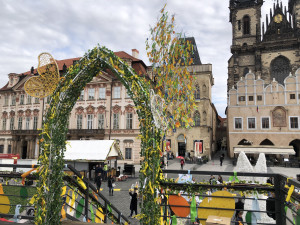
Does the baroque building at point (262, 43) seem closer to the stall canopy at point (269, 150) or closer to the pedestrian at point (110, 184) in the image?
the stall canopy at point (269, 150)

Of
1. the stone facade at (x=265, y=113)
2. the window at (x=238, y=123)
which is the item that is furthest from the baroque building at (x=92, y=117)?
the window at (x=238, y=123)

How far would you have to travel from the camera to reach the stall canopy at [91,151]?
17.5m

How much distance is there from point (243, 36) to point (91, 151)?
4066 cm

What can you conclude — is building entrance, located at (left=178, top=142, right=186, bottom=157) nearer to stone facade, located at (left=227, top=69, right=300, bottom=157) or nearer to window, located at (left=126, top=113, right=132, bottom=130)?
stone facade, located at (left=227, top=69, right=300, bottom=157)

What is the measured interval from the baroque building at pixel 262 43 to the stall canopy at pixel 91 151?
3153 centimetres

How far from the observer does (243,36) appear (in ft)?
152

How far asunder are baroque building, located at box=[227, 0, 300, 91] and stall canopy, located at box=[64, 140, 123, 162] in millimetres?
31529

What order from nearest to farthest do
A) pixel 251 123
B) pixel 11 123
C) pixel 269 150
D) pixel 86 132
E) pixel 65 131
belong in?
pixel 65 131 → pixel 269 150 → pixel 86 132 → pixel 251 123 → pixel 11 123

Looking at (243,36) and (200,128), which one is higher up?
(243,36)

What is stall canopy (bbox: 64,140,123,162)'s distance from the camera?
1752 centimetres

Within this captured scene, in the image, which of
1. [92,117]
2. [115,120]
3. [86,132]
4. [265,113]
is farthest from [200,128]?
[86,132]

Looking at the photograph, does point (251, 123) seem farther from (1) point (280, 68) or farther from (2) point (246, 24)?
(2) point (246, 24)

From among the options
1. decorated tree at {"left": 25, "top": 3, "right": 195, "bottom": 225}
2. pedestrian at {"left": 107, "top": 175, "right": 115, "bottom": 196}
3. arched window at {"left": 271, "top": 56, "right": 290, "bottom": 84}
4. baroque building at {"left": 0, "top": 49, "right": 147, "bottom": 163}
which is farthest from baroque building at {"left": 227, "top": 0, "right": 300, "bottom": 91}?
decorated tree at {"left": 25, "top": 3, "right": 195, "bottom": 225}

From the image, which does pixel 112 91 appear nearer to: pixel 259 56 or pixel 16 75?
pixel 16 75
